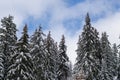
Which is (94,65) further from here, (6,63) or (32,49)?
(6,63)

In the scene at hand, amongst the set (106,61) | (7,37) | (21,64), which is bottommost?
(21,64)

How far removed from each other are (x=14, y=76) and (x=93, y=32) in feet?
55.1

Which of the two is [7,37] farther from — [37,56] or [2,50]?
[37,56]

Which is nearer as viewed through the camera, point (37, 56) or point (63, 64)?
point (37, 56)

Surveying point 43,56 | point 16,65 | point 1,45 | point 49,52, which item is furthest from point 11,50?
point 49,52

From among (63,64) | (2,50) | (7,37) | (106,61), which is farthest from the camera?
(106,61)

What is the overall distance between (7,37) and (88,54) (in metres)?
13.2

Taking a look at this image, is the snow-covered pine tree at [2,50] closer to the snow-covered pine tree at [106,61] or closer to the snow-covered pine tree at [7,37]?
the snow-covered pine tree at [7,37]

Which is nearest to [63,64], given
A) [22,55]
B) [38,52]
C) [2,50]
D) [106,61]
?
[106,61]

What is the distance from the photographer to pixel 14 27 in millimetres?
43625

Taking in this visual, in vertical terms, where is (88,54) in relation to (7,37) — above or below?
below

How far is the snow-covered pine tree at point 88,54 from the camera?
4475 centimetres

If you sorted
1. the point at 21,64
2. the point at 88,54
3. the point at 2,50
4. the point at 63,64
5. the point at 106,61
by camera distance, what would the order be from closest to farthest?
the point at 21,64
the point at 2,50
the point at 88,54
the point at 63,64
the point at 106,61

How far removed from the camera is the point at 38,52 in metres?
47.4
